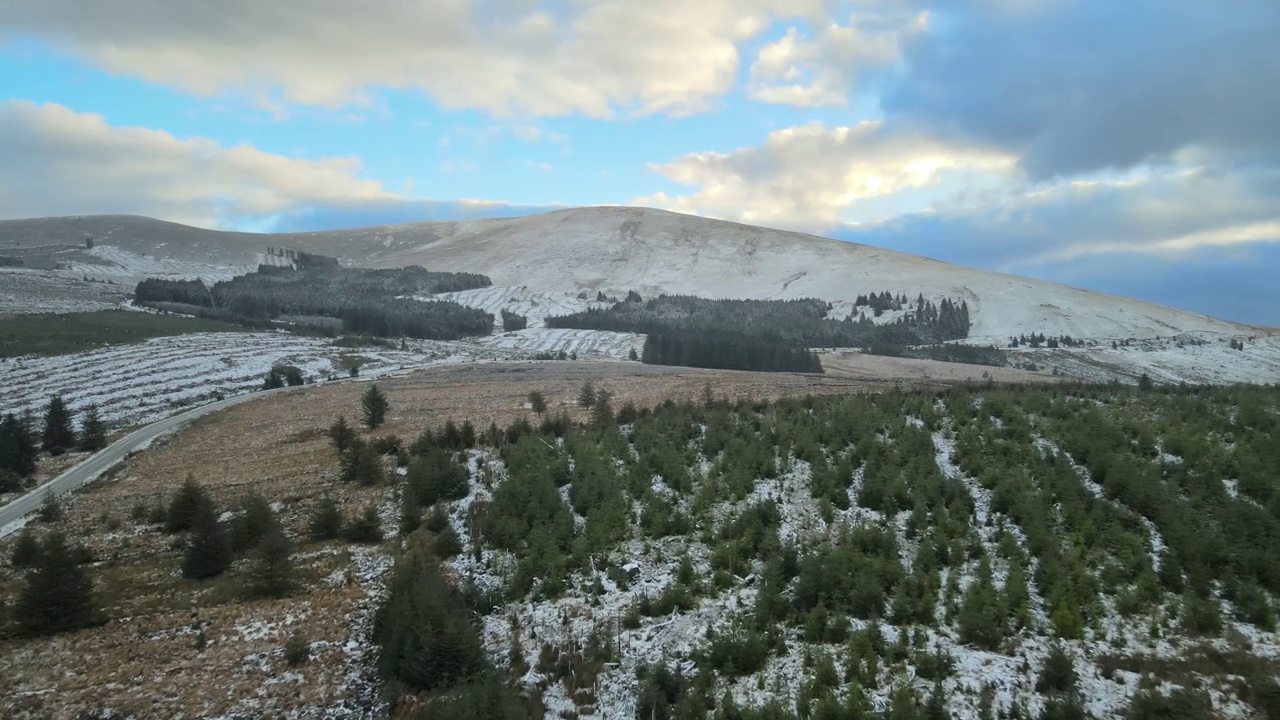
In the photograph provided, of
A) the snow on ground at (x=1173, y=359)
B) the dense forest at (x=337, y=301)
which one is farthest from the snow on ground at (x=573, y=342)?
the snow on ground at (x=1173, y=359)

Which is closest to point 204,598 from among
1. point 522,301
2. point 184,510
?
point 184,510

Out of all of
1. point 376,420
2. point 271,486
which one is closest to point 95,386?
point 376,420

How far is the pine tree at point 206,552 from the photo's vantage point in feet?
72.1

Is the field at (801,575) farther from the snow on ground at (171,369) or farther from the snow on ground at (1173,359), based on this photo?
the snow on ground at (1173,359)

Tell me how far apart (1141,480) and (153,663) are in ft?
79.8

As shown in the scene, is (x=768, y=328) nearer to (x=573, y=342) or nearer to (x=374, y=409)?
(x=573, y=342)

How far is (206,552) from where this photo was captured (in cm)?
2209

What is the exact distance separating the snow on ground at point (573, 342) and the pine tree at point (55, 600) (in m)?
83.1

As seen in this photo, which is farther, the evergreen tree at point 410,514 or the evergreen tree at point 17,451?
the evergreen tree at point 17,451

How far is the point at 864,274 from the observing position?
182m

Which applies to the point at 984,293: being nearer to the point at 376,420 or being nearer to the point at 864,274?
the point at 864,274

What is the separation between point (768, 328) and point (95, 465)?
337 feet

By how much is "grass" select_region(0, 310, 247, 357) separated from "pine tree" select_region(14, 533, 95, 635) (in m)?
68.1

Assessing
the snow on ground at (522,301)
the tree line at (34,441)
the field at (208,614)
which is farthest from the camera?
the snow on ground at (522,301)
